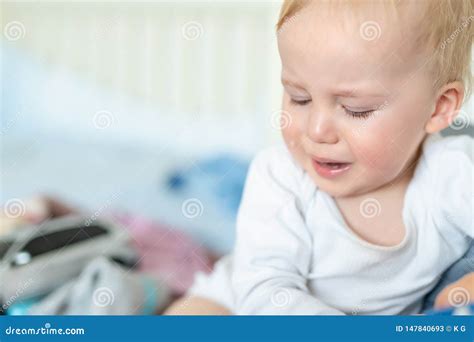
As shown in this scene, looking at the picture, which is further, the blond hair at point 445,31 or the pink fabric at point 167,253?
the pink fabric at point 167,253

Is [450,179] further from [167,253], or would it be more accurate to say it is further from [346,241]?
[167,253]

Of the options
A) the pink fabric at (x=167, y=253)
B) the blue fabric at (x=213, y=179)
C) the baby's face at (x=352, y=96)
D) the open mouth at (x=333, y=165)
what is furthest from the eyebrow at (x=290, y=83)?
the pink fabric at (x=167, y=253)

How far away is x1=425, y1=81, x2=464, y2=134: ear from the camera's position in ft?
2.51

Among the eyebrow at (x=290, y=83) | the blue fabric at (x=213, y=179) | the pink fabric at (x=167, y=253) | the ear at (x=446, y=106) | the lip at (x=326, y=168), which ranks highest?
the eyebrow at (x=290, y=83)

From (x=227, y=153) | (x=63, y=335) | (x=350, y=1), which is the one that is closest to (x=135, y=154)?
(x=227, y=153)

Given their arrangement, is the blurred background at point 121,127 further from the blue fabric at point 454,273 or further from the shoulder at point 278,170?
the blue fabric at point 454,273

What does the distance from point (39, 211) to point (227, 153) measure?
1.07 feet

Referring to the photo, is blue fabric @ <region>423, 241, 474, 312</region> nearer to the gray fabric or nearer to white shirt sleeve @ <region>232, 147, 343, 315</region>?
white shirt sleeve @ <region>232, 147, 343, 315</region>

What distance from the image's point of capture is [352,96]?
2.30ft

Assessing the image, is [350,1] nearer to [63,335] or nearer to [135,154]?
[135,154]

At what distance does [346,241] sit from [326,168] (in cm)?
A: 9

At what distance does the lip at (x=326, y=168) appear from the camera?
29.9 inches

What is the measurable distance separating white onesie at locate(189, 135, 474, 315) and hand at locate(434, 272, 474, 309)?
0.10 ft

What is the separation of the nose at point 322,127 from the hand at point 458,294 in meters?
0.23
